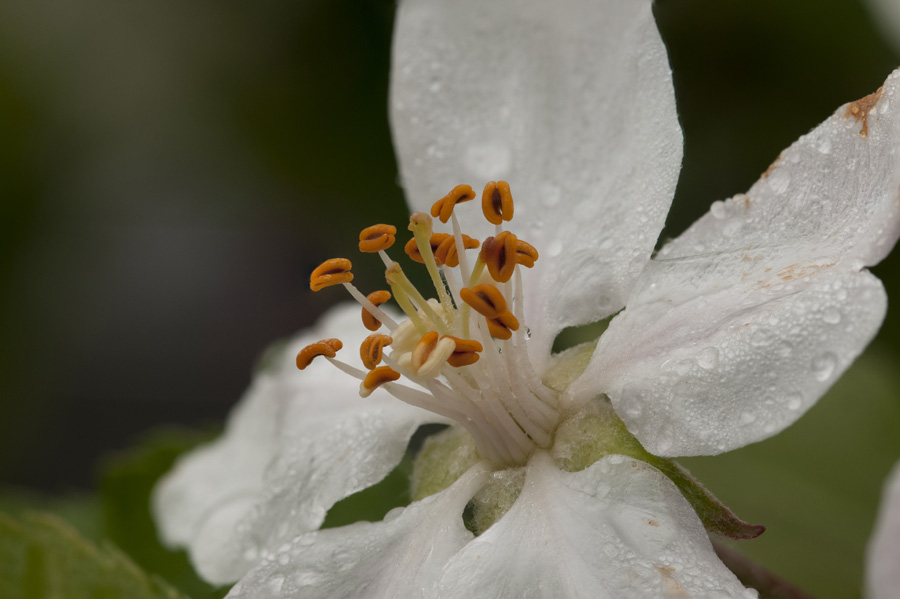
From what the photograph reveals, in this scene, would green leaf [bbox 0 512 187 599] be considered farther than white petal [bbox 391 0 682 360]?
No

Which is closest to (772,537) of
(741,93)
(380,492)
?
(380,492)

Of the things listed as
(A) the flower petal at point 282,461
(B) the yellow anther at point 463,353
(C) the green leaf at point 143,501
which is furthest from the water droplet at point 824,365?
(C) the green leaf at point 143,501

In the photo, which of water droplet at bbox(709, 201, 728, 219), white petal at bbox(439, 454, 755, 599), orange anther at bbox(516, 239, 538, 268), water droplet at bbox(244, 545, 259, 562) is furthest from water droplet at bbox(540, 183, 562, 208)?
water droplet at bbox(244, 545, 259, 562)

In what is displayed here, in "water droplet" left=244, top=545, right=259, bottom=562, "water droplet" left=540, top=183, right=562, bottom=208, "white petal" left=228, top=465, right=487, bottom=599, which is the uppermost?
"water droplet" left=540, top=183, right=562, bottom=208

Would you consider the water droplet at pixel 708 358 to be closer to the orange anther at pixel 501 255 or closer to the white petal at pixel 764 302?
the white petal at pixel 764 302

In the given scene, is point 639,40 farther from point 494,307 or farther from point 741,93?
point 741,93

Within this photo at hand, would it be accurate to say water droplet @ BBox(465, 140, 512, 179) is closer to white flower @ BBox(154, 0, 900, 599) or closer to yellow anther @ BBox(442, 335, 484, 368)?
white flower @ BBox(154, 0, 900, 599)
